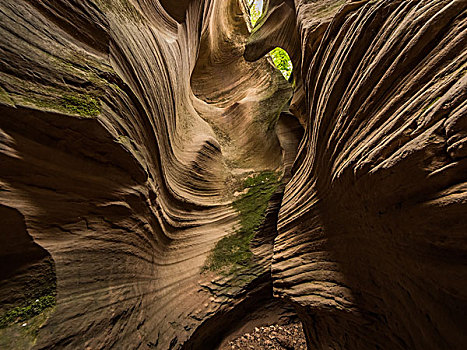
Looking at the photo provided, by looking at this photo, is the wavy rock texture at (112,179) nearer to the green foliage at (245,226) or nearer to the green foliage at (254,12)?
the green foliage at (245,226)

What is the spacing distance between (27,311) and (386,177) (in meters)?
2.72

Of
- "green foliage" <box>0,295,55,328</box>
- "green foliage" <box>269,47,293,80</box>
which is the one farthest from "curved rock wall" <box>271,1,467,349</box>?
"green foliage" <box>269,47,293,80</box>

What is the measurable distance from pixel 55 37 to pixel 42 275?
1.88 meters

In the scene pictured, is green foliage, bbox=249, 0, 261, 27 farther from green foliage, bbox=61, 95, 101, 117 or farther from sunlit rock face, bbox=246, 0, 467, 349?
green foliage, bbox=61, 95, 101, 117

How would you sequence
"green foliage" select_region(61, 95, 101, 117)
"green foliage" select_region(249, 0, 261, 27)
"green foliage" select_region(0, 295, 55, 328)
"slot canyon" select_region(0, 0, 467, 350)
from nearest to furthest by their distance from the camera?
"slot canyon" select_region(0, 0, 467, 350), "green foliage" select_region(0, 295, 55, 328), "green foliage" select_region(61, 95, 101, 117), "green foliage" select_region(249, 0, 261, 27)

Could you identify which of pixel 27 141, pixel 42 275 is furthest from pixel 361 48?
pixel 42 275

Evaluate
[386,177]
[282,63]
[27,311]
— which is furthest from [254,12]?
[27,311]

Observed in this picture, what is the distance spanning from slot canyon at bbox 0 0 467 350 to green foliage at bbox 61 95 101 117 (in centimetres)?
1

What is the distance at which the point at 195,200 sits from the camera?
4.11 meters

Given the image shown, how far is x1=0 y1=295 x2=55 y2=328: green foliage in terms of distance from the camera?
172 centimetres

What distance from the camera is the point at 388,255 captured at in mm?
1963

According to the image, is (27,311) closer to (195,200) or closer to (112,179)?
(112,179)

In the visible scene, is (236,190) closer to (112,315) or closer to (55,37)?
(112,315)

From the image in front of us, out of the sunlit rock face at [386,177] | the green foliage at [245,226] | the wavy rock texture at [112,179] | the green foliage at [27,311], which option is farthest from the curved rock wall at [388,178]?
the green foliage at [27,311]
